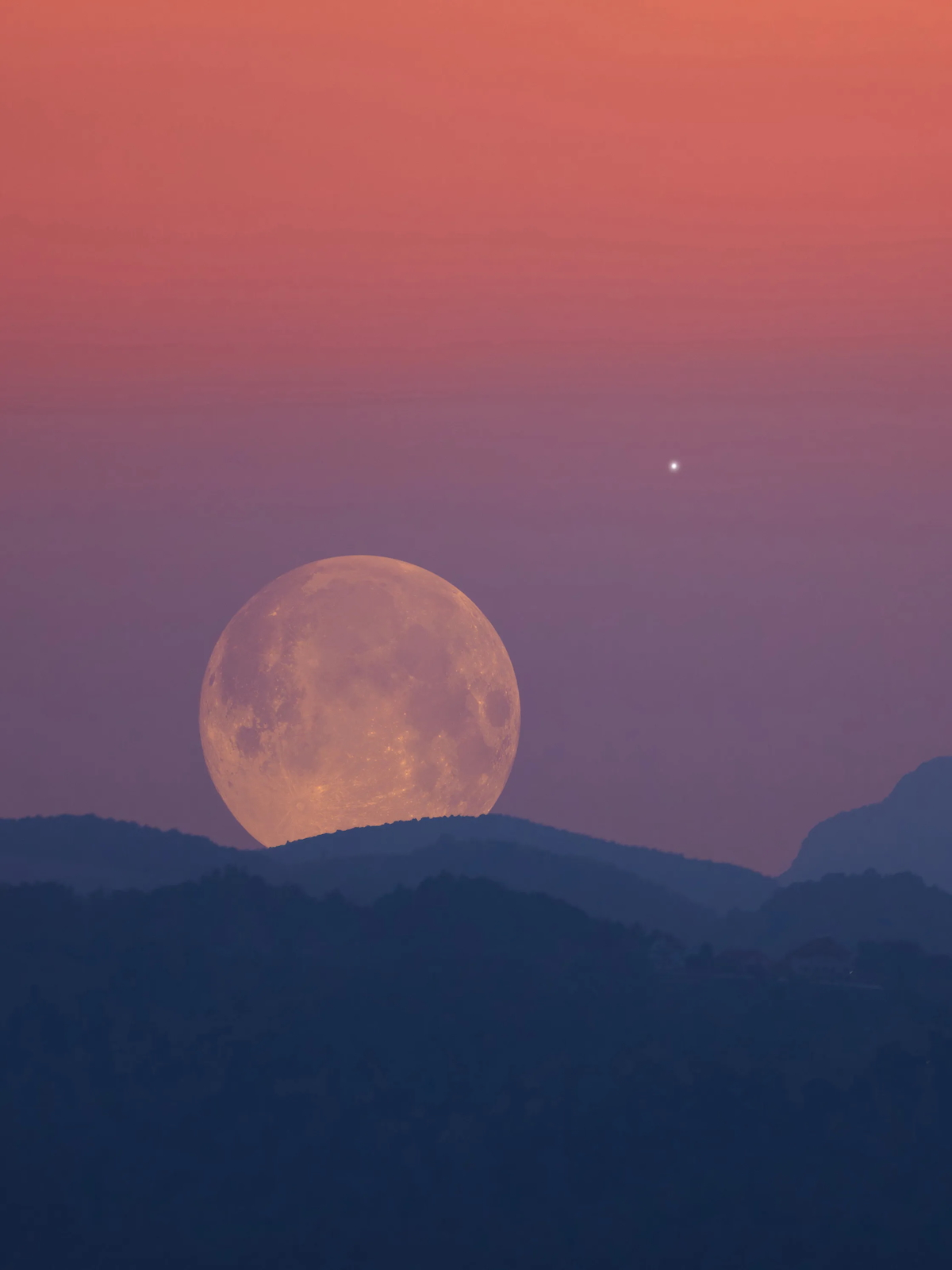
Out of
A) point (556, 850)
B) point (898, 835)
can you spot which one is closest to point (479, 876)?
point (556, 850)

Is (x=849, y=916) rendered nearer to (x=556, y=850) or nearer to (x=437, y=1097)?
(x=556, y=850)

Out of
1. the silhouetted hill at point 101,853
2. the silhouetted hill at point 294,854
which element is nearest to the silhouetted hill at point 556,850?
the silhouetted hill at point 294,854

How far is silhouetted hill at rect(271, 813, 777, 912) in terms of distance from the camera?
147ft

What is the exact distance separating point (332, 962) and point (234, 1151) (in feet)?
21.1

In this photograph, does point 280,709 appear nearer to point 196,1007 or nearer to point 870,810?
point 196,1007

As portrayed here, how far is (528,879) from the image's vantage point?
45.9 m

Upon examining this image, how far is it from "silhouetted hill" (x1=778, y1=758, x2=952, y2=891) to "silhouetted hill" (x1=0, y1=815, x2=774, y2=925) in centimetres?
1352

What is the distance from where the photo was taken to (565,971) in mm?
41656

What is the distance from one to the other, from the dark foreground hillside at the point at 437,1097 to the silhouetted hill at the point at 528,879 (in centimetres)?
98

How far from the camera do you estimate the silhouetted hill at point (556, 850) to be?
44.8 metres

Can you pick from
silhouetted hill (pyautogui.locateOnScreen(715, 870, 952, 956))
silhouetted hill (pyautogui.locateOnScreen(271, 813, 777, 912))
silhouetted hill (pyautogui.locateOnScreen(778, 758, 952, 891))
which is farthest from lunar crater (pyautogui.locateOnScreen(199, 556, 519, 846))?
silhouetted hill (pyautogui.locateOnScreen(778, 758, 952, 891))

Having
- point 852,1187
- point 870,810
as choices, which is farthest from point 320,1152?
point 870,810

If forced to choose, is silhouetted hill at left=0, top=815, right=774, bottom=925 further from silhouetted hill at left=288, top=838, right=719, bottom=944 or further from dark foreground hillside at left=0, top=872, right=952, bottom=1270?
dark foreground hillside at left=0, top=872, right=952, bottom=1270

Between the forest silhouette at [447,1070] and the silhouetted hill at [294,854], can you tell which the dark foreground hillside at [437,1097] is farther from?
Result: the silhouetted hill at [294,854]
